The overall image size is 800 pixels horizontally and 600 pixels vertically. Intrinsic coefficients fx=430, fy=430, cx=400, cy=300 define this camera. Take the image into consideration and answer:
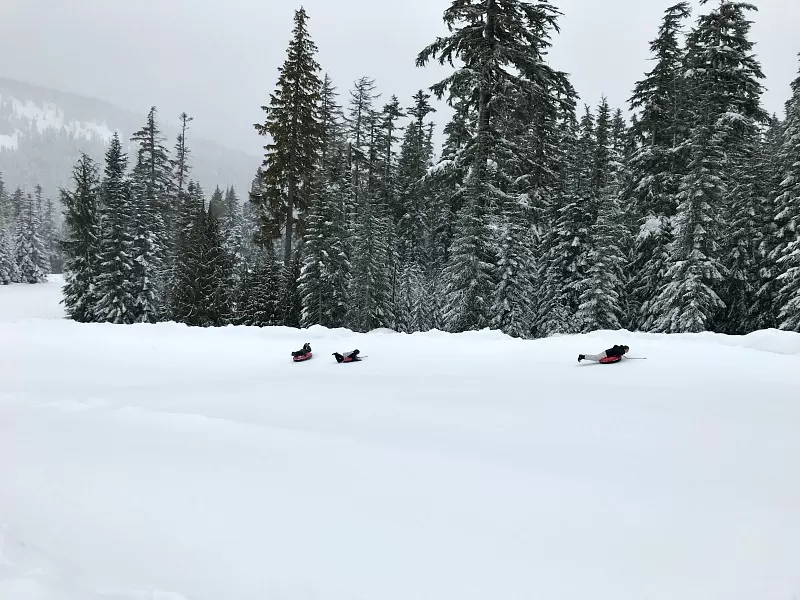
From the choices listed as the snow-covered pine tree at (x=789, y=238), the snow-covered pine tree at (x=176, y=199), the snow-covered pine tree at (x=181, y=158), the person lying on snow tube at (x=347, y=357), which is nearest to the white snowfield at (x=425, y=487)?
the person lying on snow tube at (x=347, y=357)

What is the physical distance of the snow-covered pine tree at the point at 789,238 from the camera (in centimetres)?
1852

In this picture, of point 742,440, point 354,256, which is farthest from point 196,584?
point 354,256

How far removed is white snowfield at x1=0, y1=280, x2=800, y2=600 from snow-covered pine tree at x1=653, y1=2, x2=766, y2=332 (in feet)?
49.4

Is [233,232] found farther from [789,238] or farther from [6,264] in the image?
[789,238]

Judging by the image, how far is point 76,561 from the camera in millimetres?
2498

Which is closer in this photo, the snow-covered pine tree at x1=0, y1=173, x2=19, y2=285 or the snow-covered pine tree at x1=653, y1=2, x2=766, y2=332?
the snow-covered pine tree at x1=653, y1=2, x2=766, y2=332

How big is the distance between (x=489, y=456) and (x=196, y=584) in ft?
7.76

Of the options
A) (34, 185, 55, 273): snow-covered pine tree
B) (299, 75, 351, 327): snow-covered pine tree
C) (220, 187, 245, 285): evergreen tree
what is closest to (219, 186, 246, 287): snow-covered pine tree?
(220, 187, 245, 285): evergreen tree

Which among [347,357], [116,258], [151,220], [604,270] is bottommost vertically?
[347,357]

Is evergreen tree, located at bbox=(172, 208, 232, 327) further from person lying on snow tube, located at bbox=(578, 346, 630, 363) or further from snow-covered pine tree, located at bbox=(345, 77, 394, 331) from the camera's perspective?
person lying on snow tube, located at bbox=(578, 346, 630, 363)

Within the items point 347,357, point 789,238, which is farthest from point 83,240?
point 789,238

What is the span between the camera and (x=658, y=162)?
23.0 meters

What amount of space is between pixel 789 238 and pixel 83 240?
4045 centimetres

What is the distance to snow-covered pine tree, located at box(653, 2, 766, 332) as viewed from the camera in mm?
19359
